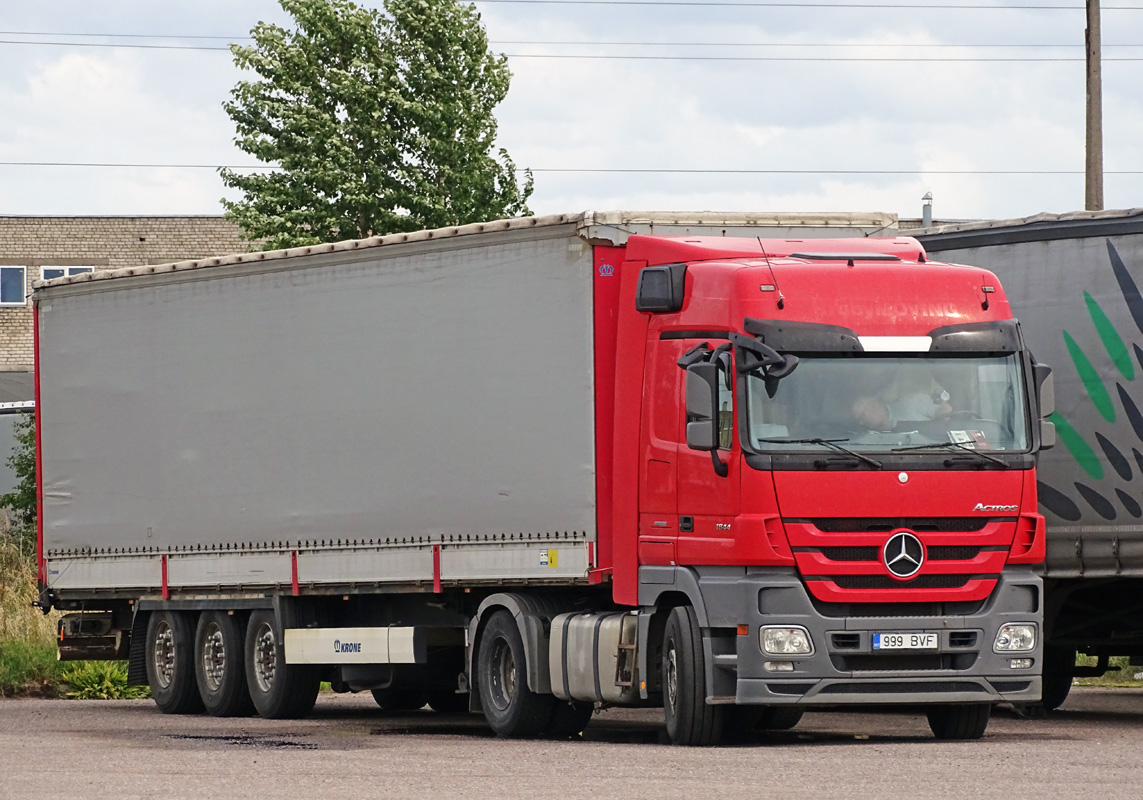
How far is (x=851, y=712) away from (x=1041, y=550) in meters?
6.19

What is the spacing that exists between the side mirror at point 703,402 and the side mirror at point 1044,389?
2.30 meters

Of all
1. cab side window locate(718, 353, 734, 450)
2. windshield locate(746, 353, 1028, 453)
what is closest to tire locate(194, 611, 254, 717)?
cab side window locate(718, 353, 734, 450)

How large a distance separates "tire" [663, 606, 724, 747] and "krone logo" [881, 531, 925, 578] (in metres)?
1.39

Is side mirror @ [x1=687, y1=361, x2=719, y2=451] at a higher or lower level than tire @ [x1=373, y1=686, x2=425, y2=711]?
higher

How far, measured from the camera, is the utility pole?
27453 mm

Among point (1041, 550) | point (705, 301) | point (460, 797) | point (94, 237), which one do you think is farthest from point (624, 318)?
point (94, 237)

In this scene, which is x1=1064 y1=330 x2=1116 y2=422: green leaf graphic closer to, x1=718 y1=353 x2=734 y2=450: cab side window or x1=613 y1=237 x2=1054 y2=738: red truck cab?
x1=613 y1=237 x2=1054 y2=738: red truck cab

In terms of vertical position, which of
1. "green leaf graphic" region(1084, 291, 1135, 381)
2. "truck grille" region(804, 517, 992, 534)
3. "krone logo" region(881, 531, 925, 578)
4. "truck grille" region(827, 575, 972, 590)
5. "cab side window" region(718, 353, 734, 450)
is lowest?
"truck grille" region(827, 575, 972, 590)

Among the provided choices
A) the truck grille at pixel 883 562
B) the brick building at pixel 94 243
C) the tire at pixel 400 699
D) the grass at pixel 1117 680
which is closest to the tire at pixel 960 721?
the truck grille at pixel 883 562

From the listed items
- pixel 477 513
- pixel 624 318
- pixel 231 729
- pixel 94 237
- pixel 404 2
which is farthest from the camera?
pixel 94 237

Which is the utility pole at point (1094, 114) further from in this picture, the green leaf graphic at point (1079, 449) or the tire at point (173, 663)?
the tire at point (173, 663)

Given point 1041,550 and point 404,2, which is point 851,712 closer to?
point 1041,550

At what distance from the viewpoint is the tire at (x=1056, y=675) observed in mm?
18344

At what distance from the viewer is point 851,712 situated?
20250 millimetres
